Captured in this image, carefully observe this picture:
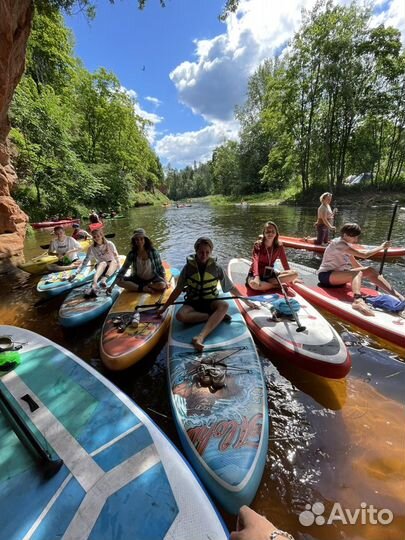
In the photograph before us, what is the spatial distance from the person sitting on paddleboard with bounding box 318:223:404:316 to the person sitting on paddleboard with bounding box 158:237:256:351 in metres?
2.35

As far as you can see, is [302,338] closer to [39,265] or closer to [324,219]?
[324,219]

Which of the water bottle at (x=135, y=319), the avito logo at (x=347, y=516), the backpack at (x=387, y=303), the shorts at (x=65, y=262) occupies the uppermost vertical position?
the shorts at (x=65, y=262)

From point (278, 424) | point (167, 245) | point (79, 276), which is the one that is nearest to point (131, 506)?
point (278, 424)

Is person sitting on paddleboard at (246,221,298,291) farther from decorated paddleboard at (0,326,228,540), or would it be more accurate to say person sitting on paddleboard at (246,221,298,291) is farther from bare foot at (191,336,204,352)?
decorated paddleboard at (0,326,228,540)

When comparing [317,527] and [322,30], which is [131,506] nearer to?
[317,527]

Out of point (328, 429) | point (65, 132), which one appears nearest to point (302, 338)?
point (328, 429)

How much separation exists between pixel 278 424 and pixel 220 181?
49505 millimetres

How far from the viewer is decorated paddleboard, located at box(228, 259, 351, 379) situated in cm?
303

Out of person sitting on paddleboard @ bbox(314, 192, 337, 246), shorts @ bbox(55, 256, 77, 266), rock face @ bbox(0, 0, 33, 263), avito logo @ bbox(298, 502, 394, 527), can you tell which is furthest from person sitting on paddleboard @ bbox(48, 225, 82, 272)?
person sitting on paddleboard @ bbox(314, 192, 337, 246)

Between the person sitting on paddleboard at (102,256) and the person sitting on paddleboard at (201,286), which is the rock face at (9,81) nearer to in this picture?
the person sitting on paddleboard at (102,256)

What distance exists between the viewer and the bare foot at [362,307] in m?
4.12

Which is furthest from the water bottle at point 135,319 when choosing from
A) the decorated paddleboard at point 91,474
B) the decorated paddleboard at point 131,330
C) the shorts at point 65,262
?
the shorts at point 65,262

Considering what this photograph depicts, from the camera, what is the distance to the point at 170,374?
296 centimetres

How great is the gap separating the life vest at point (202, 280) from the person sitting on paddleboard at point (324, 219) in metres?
5.62
